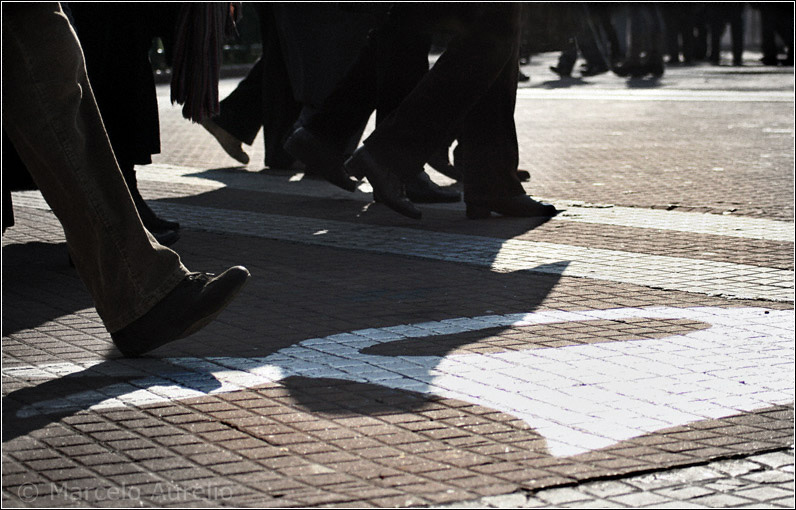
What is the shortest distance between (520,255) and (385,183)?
0.98m

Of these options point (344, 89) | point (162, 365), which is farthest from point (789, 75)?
point (162, 365)

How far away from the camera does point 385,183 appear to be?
6398 mm

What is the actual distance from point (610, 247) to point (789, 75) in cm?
1362

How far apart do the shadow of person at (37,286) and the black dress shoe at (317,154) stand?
1.63 meters

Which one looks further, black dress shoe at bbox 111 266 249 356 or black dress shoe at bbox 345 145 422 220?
black dress shoe at bbox 345 145 422 220

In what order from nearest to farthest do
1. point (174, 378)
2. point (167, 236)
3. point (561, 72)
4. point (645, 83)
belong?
point (174, 378) → point (167, 236) → point (645, 83) → point (561, 72)

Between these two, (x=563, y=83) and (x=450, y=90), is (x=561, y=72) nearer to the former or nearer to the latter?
(x=563, y=83)

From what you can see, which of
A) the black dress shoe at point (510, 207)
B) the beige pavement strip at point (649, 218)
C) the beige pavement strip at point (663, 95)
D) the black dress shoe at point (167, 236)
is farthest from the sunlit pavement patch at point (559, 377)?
the beige pavement strip at point (663, 95)

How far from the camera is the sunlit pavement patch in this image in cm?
340

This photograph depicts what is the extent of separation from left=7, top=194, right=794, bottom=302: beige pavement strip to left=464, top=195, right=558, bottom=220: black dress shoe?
443mm

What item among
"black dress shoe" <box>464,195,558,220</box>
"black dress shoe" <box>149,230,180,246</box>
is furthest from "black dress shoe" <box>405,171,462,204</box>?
"black dress shoe" <box>149,230,180,246</box>

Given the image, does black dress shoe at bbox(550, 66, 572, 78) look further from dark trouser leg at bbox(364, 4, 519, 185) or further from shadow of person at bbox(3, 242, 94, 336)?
shadow of person at bbox(3, 242, 94, 336)

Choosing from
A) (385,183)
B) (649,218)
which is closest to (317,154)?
(385,183)

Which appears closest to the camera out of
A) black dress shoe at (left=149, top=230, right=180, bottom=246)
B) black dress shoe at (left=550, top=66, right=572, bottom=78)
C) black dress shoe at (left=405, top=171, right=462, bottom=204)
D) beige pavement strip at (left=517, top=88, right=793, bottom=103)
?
black dress shoe at (left=149, top=230, right=180, bottom=246)
